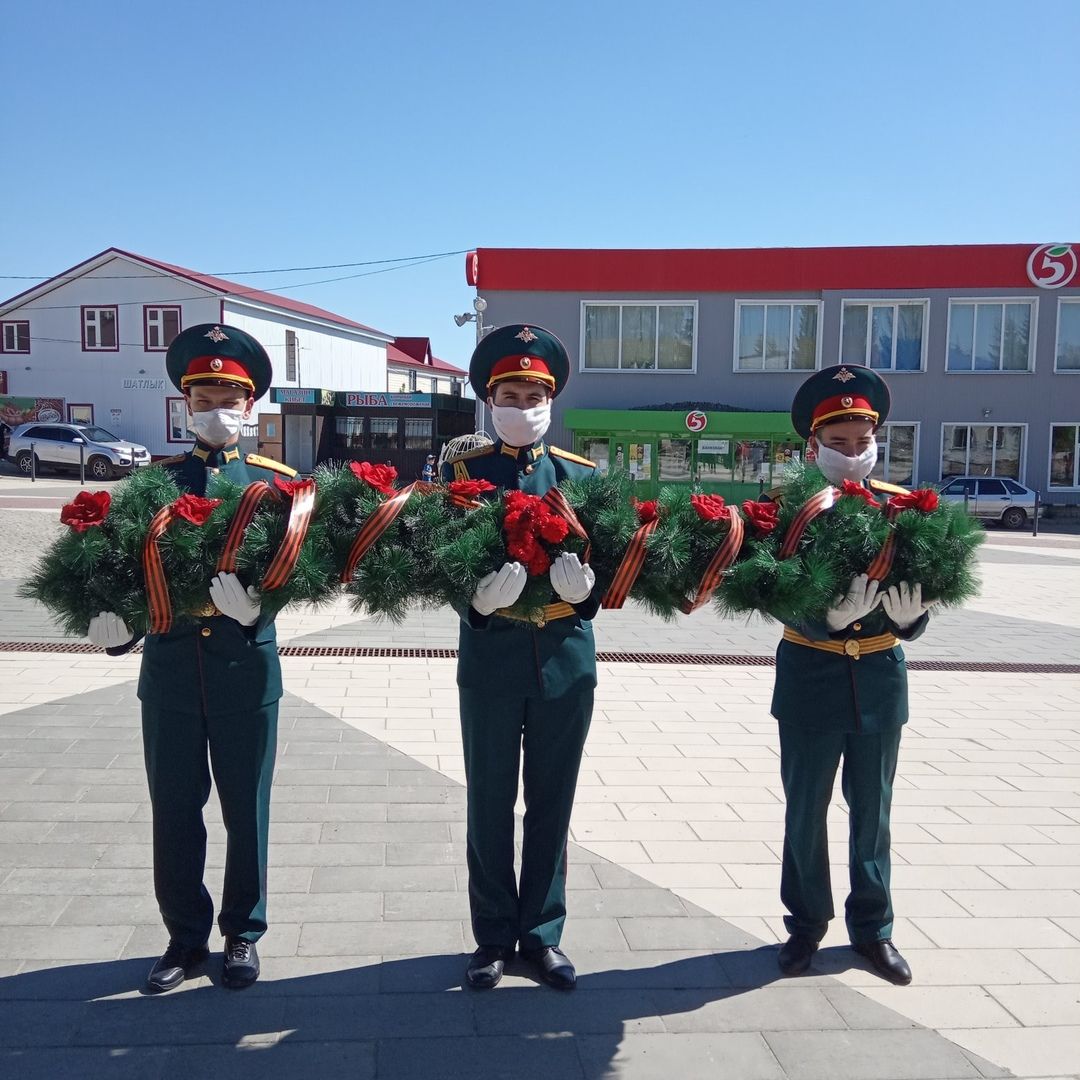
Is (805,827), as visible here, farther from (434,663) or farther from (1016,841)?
(434,663)

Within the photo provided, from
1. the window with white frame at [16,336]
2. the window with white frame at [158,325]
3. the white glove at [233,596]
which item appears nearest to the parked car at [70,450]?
the window with white frame at [158,325]

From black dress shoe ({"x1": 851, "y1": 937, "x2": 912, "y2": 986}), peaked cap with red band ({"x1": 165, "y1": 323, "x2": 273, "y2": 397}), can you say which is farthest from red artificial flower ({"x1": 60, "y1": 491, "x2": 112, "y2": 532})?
black dress shoe ({"x1": 851, "y1": 937, "x2": 912, "y2": 986})

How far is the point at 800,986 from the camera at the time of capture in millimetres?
3150

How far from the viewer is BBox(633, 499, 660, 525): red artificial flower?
2938 millimetres

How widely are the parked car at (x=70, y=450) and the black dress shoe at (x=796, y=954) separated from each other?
2885 cm

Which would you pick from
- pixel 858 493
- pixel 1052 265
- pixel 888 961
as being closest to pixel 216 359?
pixel 858 493

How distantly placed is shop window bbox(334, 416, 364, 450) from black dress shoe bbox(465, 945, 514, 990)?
103 ft

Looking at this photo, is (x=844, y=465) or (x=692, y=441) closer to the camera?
(x=844, y=465)

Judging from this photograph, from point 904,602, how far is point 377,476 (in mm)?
1600

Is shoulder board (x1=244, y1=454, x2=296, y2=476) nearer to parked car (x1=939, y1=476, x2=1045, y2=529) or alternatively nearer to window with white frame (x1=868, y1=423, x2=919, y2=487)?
parked car (x1=939, y1=476, x2=1045, y2=529)

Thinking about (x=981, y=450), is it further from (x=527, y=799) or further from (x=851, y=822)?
(x=527, y=799)

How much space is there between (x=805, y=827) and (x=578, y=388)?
24.2m

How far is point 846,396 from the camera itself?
3.40m

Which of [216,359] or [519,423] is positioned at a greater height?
[216,359]
